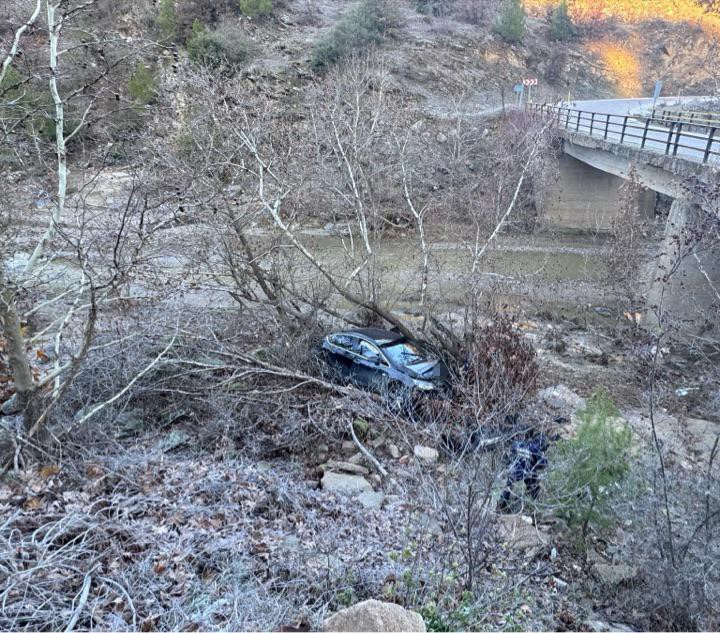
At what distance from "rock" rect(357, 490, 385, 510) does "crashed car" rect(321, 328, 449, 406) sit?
7.35ft

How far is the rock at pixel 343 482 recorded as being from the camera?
784 cm

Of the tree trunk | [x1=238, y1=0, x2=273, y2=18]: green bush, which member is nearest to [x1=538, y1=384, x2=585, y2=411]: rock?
the tree trunk

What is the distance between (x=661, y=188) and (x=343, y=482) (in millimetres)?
17408

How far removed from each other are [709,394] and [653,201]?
16.6 metres

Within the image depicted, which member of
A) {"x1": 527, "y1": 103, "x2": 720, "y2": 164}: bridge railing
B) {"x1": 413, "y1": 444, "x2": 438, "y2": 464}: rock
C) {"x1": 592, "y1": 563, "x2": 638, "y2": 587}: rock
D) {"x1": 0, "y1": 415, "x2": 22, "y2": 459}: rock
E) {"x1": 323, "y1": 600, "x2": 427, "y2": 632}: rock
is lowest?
{"x1": 592, "y1": 563, "x2": 638, "y2": 587}: rock

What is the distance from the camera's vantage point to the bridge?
52.4 ft

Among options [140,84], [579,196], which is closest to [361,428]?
[140,84]

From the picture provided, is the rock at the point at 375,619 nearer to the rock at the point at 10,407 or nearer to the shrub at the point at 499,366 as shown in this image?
the shrub at the point at 499,366

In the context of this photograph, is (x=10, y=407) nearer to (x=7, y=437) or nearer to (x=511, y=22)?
(x=7, y=437)

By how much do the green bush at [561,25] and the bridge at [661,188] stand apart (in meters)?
19.3

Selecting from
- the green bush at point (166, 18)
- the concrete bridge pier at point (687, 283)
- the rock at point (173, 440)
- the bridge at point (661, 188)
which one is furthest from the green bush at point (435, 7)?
the rock at point (173, 440)

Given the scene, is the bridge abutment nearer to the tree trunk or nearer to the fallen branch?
the fallen branch

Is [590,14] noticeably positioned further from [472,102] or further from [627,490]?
[627,490]

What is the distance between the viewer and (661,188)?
19.4m
